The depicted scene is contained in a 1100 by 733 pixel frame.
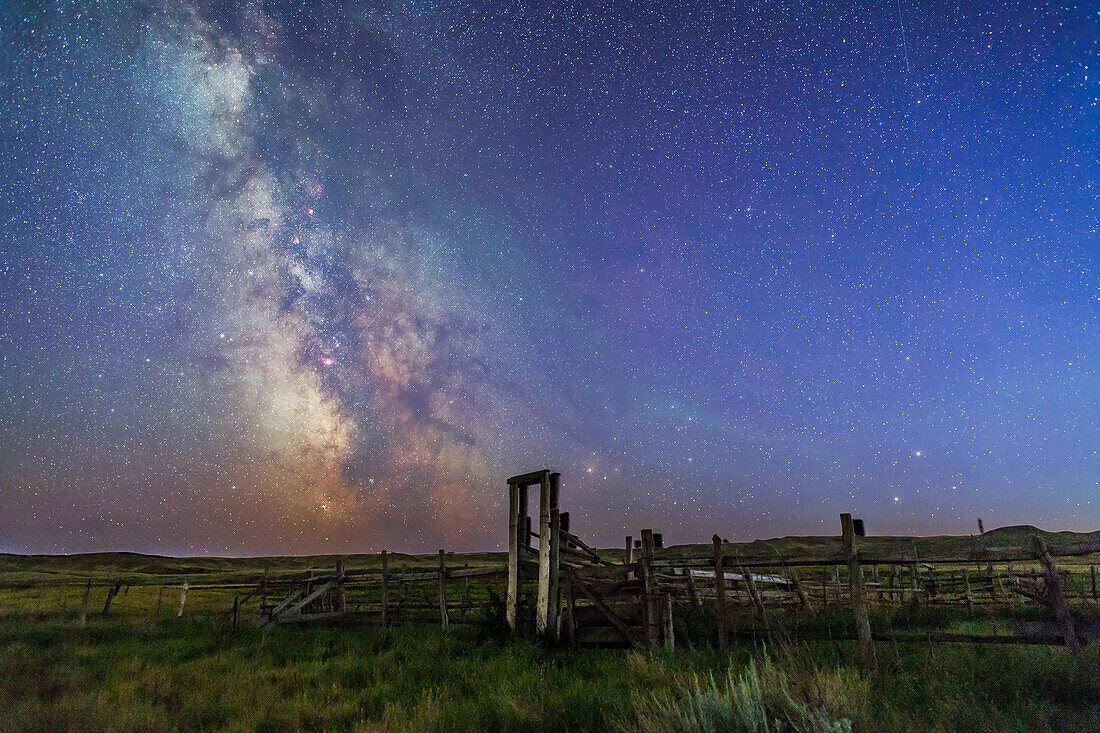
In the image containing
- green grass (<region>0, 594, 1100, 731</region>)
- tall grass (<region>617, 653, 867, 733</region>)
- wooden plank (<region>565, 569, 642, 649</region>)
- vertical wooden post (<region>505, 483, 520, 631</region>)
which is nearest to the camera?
tall grass (<region>617, 653, 867, 733</region>)

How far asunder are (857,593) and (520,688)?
17.9 feet

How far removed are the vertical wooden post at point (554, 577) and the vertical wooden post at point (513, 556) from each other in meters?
1.13

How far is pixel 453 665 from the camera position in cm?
1031

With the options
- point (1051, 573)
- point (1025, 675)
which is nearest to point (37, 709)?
point (1025, 675)

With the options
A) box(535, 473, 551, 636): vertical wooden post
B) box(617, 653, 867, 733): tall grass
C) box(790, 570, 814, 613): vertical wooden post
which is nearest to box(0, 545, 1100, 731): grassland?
box(617, 653, 867, 733): tall grass

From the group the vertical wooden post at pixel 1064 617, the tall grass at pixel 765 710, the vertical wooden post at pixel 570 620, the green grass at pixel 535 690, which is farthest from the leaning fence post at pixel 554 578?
the vertical wooden post at pixel 1064 617

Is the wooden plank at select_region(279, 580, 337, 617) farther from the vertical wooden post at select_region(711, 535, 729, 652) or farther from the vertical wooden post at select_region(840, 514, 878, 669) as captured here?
the vertical wooden post at select_region(840, 514, 878, 669)

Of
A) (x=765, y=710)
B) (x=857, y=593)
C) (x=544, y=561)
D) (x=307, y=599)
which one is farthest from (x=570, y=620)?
(x=307, y=599)

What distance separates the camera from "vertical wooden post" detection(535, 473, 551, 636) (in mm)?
12609

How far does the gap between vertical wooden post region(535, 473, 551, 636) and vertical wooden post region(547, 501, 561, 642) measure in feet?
0.22

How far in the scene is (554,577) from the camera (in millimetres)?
12820

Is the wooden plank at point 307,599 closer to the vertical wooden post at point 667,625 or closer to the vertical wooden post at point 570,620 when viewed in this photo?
the vertical wooden post at point 570,620

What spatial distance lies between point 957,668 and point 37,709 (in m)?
12.0

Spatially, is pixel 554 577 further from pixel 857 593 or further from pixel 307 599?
pixel 307 599
